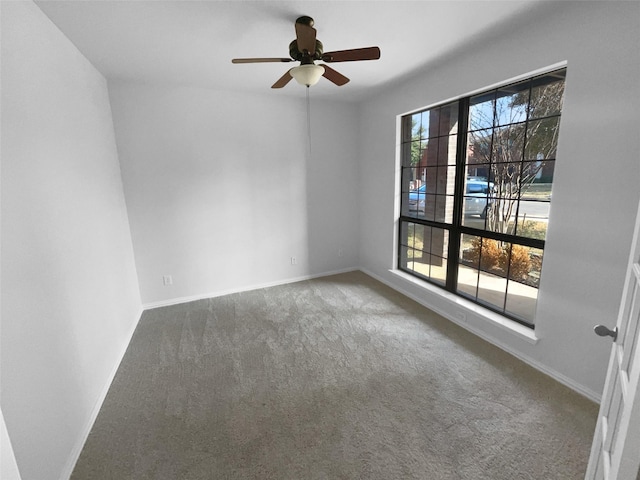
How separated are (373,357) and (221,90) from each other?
3392 mm

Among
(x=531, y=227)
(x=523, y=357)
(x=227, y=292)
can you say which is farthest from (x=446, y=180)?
(x=227, y=292)

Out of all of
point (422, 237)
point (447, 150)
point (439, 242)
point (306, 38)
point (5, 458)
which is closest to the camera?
point (5, 458)

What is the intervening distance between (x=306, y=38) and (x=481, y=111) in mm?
1843

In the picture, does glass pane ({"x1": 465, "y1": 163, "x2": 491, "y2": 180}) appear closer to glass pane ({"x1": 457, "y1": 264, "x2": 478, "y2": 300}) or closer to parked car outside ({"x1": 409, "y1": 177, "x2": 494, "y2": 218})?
parked car outside ({"x1": 409, "y1": 177, "x2": 494, "y2": 218})

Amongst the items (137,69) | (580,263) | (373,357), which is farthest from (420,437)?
(137,69)

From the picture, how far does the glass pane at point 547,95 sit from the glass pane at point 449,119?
2.38 ft

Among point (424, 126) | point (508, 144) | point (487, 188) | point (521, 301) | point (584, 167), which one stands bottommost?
point (521, 301)

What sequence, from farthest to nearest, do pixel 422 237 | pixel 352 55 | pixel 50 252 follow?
pixel 422 237 < pixel 352 55 < pixel 50 252

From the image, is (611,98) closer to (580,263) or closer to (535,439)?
(580,263)

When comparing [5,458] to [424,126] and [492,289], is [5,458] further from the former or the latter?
[424,126]

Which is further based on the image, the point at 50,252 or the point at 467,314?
the point at 467,314

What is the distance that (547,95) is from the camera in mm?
2295

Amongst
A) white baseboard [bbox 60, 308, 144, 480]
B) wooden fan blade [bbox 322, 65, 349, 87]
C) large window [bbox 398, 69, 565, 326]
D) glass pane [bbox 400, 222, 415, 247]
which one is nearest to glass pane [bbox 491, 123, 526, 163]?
large window [bbox 398, 69, 565, 326]

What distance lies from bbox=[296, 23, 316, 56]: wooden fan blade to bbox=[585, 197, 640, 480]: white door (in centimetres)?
180
